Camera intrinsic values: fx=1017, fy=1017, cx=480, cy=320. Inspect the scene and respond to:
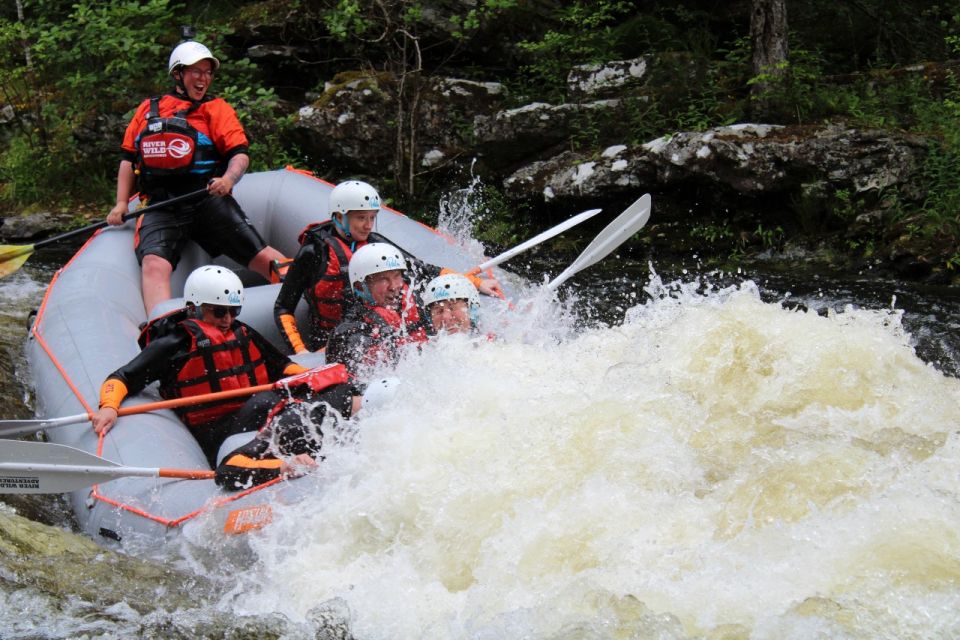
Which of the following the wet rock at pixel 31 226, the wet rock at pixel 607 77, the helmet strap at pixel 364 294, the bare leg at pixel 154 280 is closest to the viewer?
the helmet strap at pixel 364 294

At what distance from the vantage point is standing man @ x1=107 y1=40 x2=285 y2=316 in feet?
19.1

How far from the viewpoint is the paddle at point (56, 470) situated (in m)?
3.80

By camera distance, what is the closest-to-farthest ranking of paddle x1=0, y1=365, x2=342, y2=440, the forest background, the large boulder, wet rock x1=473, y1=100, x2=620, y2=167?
1. paddle x1=0, y1=365, x2=342, y2=440
2. the large boulder
3. the forest background
4. wet rock x1=473, y1=100, x2=620, y2=167

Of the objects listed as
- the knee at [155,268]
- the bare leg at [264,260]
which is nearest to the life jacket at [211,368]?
the knee at [155,268]

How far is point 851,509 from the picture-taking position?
10.1 ft

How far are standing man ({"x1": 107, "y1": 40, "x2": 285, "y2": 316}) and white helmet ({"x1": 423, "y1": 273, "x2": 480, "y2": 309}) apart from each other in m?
1.75

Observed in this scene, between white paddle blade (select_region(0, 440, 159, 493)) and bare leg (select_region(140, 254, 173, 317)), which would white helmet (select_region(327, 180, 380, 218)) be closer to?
bare leg (select_region(140, 254, 173, 317))

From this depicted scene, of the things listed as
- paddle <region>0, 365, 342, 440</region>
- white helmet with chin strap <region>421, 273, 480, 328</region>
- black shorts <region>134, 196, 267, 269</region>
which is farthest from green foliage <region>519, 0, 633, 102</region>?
paddle <region>0, 365, 342, 440</region>

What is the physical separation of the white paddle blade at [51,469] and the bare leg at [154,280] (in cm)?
174

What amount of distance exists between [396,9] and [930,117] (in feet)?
15.5

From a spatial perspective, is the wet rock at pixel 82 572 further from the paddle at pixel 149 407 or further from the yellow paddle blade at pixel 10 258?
the yellow paddle blade at pixel 10 258

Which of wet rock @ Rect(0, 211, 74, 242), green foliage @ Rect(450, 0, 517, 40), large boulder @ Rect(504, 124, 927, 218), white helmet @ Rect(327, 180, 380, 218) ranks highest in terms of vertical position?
green foliage @ Rect(450, 0, 517, 40)

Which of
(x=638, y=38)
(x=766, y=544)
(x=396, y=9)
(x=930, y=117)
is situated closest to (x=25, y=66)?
(x=396, y=9)

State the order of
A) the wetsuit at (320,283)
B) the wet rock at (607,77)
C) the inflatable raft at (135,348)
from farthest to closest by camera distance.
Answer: the wet rock at (607,77), the wetsuit at (320,283), the inflatable raft at (135,348)
